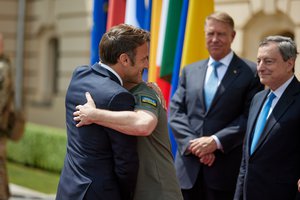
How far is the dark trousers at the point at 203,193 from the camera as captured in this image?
492 centimetres

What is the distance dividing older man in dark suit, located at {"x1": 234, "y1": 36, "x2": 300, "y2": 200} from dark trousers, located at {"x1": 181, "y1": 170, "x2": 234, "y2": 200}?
63 cm

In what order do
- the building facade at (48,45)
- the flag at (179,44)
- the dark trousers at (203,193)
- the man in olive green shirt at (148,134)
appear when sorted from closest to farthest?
the man in olive green shirt at (148,134) → the dark trousers at (203,193) → the flag at (179,44) → the building facade at (48,45)

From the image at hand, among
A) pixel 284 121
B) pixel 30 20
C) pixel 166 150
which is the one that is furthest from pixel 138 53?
pixel 30 20

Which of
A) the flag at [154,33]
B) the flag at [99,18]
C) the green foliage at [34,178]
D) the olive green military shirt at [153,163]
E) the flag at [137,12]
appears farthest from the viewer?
the green foliage at [34,178]

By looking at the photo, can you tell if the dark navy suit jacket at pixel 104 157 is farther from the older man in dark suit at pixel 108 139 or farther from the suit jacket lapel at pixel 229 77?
the suit jacket lapel at pixel 229 77

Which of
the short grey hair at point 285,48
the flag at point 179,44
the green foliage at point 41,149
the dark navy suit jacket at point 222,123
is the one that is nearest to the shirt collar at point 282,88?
the short grey hair at point 285,48

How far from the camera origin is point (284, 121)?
13.4 ft

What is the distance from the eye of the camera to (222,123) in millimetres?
4938

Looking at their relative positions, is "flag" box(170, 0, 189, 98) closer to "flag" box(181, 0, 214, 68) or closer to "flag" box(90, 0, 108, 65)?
"flag" box(181, 0, 214, 68)

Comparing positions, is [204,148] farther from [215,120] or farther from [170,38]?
[170,38]

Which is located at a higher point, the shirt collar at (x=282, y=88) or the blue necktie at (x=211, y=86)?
the shirt collar at (x=282, y=88)

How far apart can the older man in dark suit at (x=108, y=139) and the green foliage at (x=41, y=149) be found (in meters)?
8.52

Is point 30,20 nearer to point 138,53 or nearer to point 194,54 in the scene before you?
point 194,54

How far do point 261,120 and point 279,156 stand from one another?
0.91 feet
